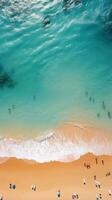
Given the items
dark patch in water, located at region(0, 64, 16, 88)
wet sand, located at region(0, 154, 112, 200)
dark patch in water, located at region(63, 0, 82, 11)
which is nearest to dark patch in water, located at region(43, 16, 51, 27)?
dark patch in water, located at region(63, 0, 82, 11)

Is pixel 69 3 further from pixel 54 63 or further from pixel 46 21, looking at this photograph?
pixel 54 63

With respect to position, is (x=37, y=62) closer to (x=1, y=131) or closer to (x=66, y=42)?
(x=66, y=42)

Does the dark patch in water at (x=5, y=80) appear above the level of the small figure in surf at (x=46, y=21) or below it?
below

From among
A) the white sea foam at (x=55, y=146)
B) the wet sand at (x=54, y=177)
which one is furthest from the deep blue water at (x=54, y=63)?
the wet sand at (x=54, y=177)

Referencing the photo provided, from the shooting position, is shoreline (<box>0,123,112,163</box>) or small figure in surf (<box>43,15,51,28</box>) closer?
shoreline (<box>0,123,112,163</box>)

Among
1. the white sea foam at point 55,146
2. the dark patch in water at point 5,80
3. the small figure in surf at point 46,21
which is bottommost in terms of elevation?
the white sea foam at point 55,146

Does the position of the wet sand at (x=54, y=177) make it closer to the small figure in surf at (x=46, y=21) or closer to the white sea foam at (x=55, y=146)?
the white sea foam at (x=55, y=146)

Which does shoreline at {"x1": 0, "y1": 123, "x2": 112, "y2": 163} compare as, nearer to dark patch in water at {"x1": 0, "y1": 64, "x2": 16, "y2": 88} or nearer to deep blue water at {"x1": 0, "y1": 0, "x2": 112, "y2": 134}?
deep blue water at {"x1": 0, "y1": 0, "x2": 112, "y2": 134}

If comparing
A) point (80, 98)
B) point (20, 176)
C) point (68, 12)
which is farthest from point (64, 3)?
point (20, 176)
